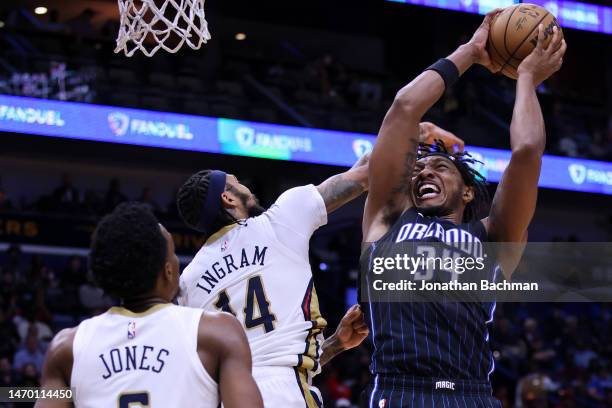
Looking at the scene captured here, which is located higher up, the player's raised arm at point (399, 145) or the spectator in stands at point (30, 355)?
the player's raised arm at point (399, 145)

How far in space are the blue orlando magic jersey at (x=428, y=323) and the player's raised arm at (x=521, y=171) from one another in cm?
8

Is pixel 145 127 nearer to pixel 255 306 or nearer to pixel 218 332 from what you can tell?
pixel 255 306

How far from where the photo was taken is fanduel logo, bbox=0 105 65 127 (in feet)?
37.4

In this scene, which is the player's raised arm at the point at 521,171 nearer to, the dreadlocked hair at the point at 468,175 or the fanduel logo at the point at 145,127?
the dreadlocked hair at the point at 468,175

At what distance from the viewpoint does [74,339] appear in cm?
255

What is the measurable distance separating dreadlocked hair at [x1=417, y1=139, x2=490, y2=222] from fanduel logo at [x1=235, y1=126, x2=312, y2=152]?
8909 mm

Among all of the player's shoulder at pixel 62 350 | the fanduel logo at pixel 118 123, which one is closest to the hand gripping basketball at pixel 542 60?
the player's shoulder at pixel 62 350

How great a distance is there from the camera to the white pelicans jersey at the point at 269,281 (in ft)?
11.8

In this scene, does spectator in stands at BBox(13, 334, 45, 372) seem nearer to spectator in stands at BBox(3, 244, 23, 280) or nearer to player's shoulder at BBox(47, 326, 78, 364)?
spectator in stands at BBox(3, 244, 23, 280)

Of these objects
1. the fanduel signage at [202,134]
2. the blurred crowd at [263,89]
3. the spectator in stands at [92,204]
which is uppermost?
the blurred crowd at [263,89]

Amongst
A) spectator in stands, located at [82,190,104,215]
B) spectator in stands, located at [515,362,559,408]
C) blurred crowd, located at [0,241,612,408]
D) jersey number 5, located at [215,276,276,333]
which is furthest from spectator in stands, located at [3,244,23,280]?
jersey number 5, located at [215,276,276,333]

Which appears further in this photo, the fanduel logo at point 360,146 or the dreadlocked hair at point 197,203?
the fanduel logo at point 360,146

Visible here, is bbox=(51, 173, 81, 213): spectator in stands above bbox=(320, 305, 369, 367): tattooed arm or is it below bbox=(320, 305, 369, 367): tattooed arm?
above

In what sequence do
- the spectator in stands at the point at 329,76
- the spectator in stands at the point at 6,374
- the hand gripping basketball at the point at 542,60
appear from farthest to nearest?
the spectator in stands at the point at 329,76
the spectator in stands at the point at 6,374
the hand gripping basketball at the point at 542,60
